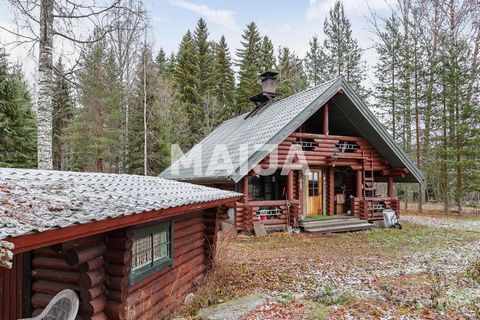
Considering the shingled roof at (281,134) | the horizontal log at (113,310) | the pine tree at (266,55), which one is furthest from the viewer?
the pine tree at (266,55)

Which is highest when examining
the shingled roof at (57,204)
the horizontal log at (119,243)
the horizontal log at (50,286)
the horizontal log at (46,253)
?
the shingled roof at (57,204)

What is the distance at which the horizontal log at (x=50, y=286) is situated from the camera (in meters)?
3.23

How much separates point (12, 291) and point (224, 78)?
28561mm

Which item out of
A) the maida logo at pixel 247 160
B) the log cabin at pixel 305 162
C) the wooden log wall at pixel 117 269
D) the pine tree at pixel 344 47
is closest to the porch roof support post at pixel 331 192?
the log cabin at pixel 305 162

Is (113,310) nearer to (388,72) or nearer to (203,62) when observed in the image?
(388,72)

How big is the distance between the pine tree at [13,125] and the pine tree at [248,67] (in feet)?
54.4

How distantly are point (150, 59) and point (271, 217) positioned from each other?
1301 cm

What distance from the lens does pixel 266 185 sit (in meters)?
13.4

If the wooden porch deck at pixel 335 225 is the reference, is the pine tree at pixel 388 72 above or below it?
above

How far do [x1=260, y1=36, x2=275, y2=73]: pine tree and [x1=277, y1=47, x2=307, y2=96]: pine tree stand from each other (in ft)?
2.95

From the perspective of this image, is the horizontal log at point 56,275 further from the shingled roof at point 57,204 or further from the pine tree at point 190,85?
the pine tree at point 190,85

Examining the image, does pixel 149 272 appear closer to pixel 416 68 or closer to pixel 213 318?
pixel 213 318

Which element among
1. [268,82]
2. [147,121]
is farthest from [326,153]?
[147,121]

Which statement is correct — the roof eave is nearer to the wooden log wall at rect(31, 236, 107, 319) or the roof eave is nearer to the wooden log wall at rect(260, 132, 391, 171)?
the wooden log wall at rect(260, 132, 391, 171)
